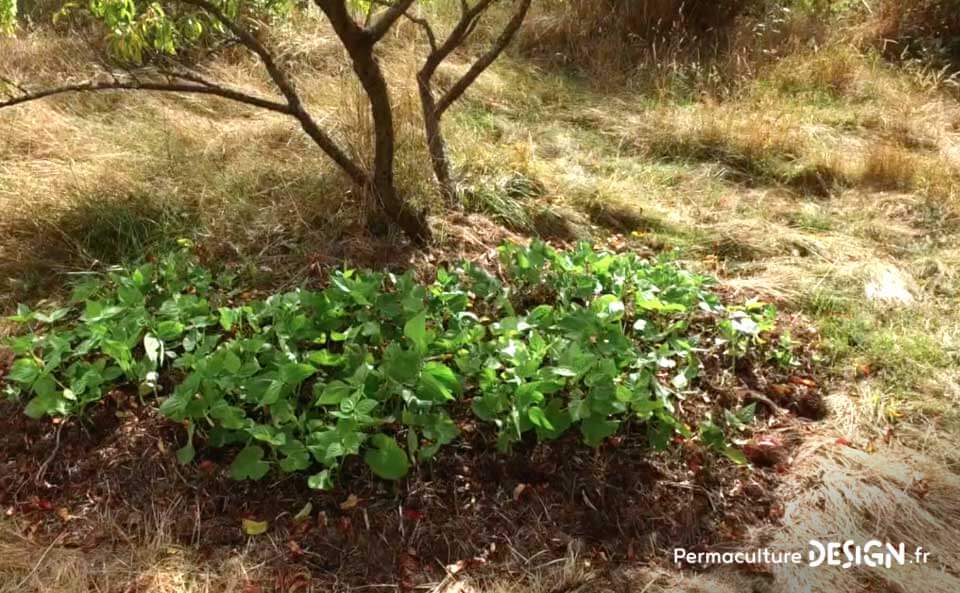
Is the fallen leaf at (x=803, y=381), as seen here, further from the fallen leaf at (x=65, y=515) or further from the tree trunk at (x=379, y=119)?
the fallen leaf at (x=65, y=515)

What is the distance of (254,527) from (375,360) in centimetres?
62

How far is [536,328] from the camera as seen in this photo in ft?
8.15

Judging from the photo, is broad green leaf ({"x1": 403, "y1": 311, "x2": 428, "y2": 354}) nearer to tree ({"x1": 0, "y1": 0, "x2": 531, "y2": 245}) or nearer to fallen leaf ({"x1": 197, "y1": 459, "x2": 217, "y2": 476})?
fallen leaf ({"x1": 197, "y1": 459, "x2": 217, "y2": 476})

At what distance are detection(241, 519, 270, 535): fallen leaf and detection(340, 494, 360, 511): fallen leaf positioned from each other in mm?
207

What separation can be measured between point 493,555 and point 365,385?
602mm

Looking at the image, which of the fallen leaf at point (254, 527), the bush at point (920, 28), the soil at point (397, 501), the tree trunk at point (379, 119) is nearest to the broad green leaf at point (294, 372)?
the soil at point (397, 501)

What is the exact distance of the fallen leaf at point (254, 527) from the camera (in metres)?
2.01

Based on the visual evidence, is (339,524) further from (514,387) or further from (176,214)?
(176,214)

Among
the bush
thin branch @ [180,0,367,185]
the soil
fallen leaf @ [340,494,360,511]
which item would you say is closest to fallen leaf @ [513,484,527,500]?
the soil

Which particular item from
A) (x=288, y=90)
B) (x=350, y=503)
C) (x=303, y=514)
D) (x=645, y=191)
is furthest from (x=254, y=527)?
(x=645, y=191)

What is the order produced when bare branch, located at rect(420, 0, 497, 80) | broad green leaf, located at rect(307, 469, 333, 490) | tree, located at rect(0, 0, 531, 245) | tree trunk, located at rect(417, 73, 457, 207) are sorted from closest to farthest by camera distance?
broad green leaf, located at rect(307, 469, 333, 490) < tree, located at rect(0, 0, 531, 245) < bare branch, located at rect(420, 0, 497, 80) < tree trunk, located at rect(417, 73, 457, 207)

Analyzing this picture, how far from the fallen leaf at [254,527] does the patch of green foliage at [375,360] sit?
0.13 meters

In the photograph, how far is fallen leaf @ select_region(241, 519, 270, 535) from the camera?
2.01 metres

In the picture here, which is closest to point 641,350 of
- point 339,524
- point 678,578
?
point 678,578
